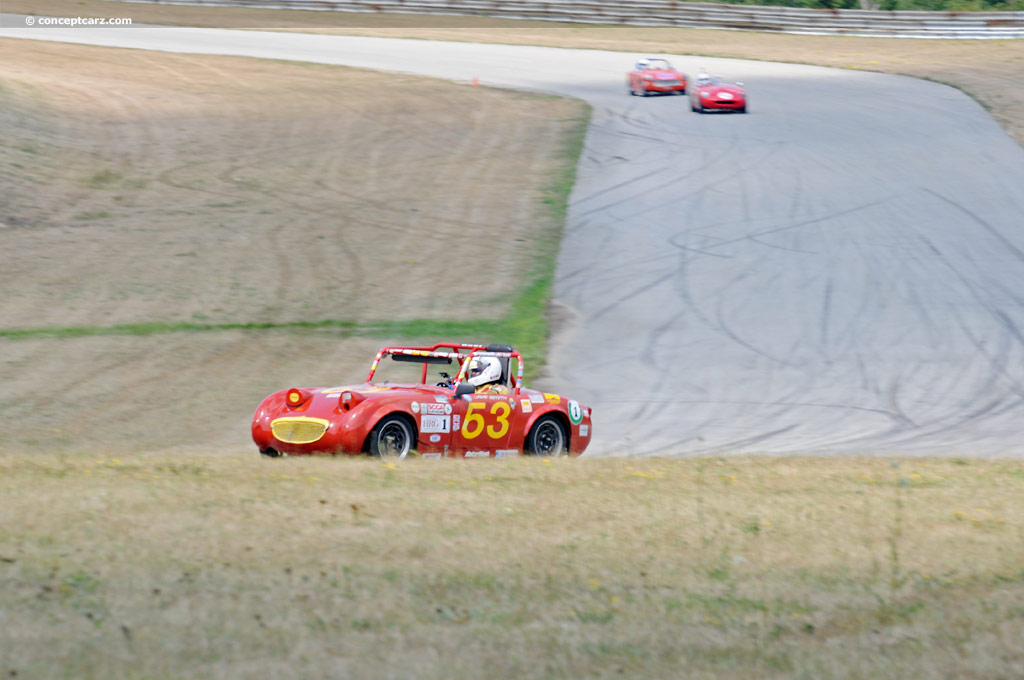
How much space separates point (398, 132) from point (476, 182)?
501 cm

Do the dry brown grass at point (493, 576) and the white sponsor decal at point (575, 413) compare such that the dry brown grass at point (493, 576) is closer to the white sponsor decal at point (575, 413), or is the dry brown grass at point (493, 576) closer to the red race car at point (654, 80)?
the white sponsor decal at point (575, 413)

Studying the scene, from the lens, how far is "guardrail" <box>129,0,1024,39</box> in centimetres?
4909

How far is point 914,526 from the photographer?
836 centimetres

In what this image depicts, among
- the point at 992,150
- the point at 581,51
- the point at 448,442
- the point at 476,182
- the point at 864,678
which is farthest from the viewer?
the point at 581,51

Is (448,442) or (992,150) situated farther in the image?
(992,150)

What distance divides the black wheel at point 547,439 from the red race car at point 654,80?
87.6ft

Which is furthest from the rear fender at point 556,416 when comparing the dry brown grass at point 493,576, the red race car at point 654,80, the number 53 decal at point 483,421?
the red race car at point 654,80

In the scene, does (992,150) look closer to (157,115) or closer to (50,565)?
(157,115)

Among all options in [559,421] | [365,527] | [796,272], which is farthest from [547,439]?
[796,272]

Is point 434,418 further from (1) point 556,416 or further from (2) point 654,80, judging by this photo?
(2) point 654,80

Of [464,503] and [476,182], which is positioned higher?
[464,503]

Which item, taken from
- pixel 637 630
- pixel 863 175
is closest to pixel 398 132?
pixel 863 175
